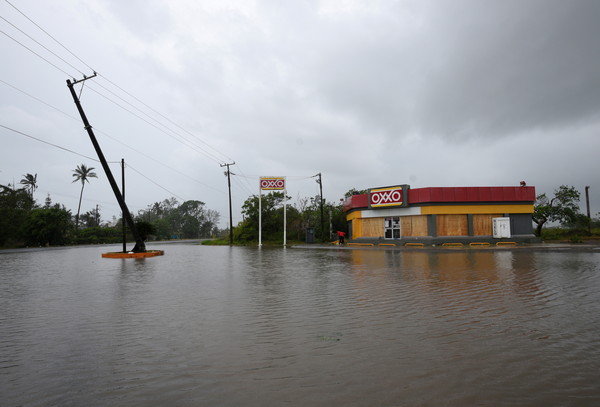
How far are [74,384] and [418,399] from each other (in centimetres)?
321

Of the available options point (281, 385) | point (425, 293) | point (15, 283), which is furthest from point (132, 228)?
point (281, 385)

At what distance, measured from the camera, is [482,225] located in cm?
3147

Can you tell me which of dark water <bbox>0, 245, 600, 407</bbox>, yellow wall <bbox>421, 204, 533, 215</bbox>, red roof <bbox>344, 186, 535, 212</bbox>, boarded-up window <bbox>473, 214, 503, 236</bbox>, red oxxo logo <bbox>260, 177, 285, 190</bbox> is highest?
red oxxo logo <bbox>260, 177, 285, 190</bbox>

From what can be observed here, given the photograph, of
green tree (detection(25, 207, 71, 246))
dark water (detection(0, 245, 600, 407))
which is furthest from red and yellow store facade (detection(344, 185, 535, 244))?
green tree (detection(25, 207, 71, 246))

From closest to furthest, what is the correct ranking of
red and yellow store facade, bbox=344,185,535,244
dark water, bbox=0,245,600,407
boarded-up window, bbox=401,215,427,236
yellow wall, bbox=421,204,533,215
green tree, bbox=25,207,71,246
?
1. dark water, bbox=0,245,600,407
2. red and yellow store facade, bbox=344,185,535,244
3. yellow wall, bbox=421,204,533,215
4. boarded-up window, bbox=401,215,427,236
5. green tree, bbox=25,207,71,246

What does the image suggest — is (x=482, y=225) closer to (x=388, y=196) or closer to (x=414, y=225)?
(x=414, y=225)

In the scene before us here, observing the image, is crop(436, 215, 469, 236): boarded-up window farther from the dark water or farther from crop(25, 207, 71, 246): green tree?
crop(25, 207, 71, 246): green tree

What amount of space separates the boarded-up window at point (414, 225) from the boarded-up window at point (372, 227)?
237 cm

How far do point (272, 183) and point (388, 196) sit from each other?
14.6 m

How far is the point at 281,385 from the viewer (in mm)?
3215

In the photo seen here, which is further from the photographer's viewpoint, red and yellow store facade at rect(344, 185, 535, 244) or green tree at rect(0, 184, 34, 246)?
green tree at rect(0, 184, 34, 246)

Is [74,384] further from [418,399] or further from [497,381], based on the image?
[497,381]

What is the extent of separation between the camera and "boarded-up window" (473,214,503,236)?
103 ft

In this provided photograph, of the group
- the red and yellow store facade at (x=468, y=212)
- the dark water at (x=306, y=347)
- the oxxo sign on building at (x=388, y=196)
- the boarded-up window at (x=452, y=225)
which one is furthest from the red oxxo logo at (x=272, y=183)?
the dark water at (x=306, y=347)
